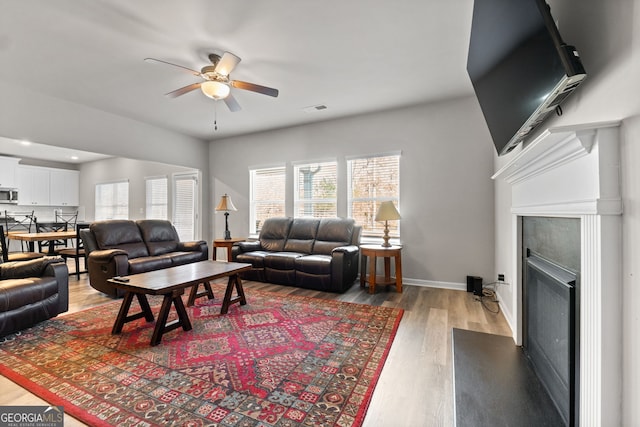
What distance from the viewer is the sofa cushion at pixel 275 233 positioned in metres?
4.66

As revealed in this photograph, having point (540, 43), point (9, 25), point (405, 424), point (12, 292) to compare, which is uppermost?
point (9, 25)

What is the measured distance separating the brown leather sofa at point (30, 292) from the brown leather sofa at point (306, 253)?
6.69 ft

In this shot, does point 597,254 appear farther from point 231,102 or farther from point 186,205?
point 186,205

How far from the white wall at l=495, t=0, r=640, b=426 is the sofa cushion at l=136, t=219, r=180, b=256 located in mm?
4982

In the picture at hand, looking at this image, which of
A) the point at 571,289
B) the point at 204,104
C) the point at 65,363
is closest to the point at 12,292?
the point at 65,363

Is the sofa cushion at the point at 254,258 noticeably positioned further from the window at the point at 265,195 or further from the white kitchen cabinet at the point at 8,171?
the white kitchen cabinet at the point at 8,171

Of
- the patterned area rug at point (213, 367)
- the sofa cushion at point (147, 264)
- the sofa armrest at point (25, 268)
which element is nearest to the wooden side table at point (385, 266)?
the patterned area rug at point (213, 367)

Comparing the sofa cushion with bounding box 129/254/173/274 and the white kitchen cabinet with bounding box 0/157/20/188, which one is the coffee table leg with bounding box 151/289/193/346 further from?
the white kitchen cabinet with bounding box 0/157/20/188

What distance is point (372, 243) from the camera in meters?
4.35

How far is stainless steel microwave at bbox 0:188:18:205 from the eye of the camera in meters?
6.71

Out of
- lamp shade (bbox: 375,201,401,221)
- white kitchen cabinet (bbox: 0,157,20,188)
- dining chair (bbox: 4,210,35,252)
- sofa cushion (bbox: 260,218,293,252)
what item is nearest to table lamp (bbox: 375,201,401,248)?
lamp shade (bbox: 375,201,401,221)

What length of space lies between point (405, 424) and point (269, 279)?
2.96m

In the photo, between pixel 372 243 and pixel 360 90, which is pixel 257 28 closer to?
pixel 360 90

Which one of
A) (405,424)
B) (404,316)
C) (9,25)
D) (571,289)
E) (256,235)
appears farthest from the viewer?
(256,235)
